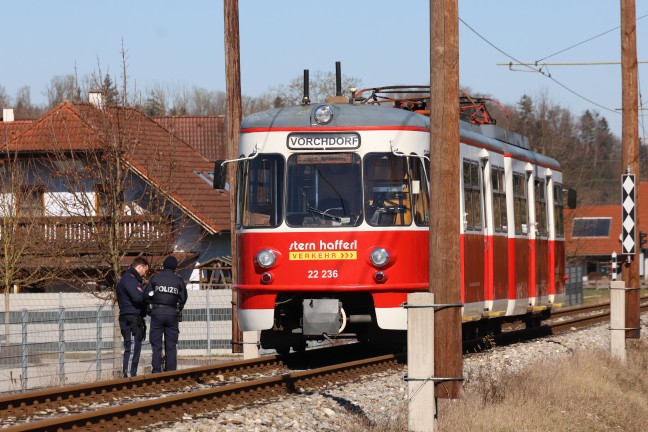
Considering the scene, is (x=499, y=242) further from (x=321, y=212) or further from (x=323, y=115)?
(x=323, y=115)

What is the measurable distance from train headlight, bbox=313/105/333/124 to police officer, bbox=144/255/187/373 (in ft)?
8.32

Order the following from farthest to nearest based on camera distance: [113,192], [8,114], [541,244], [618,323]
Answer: [8,114] < [541,244] < [113,192] < [618,323]

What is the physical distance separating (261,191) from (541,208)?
7914 millimetres

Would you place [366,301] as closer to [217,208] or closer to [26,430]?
[26,430]

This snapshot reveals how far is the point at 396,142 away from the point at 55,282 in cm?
2377

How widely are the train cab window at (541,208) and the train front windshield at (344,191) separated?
6.66 meters

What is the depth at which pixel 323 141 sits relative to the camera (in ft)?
54.1

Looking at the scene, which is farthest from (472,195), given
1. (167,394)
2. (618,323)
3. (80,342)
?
(80,342)

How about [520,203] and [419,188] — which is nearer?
[419,188]

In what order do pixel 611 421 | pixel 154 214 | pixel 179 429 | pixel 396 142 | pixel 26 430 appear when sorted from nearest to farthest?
1. pixel 26 430
2. pixel 179 429
3. pixel 611 421
4. pixel 396 142
5. pixel 154 214

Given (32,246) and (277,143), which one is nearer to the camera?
(277,143)

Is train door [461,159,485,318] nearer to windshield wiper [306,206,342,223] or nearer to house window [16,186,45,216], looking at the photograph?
windshield wiper [306,206,342,223]

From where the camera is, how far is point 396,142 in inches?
649

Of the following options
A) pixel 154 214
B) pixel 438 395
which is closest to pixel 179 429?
pixel 438 395
